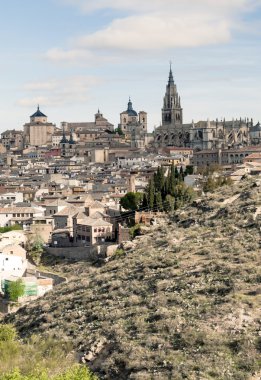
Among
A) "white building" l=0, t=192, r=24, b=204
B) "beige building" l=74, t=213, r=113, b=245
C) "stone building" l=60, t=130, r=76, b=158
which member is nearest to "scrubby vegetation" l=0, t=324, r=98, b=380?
"beige building" l=74, t=213, r=113, b=245

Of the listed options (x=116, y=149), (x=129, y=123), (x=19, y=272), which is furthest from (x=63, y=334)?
(x=129, y=123)

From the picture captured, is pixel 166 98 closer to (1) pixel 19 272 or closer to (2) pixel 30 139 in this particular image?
(2) pixel 30 139

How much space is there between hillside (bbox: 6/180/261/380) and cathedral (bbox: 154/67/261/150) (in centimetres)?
10886

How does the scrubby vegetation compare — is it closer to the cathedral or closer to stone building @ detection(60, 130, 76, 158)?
the cathedral

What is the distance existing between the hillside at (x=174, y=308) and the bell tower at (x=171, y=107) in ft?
441

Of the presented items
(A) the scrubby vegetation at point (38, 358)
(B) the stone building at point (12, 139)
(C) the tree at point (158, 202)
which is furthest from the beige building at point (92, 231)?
(B) the stone building at point (12, 139)

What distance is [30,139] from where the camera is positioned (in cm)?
17888

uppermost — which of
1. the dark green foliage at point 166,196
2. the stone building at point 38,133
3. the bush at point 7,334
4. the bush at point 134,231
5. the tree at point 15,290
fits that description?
the stone building at point 38,133

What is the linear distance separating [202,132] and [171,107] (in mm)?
22283

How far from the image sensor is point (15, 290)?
Result: 134 feet

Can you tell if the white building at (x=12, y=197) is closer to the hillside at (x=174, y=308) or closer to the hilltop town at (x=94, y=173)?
the hilltop town at (x=94, y=173)

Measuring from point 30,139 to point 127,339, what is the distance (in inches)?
6215

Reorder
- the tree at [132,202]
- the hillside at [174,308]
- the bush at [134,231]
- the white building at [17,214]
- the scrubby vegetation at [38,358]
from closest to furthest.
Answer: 1. the hillside at [174,308]
2. the scrubby vegetation at [38,358]
3. the bush at [134,231]
4. the tree at [132,202]
5. the white building at [17,214]

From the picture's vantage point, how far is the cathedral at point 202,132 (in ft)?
488
